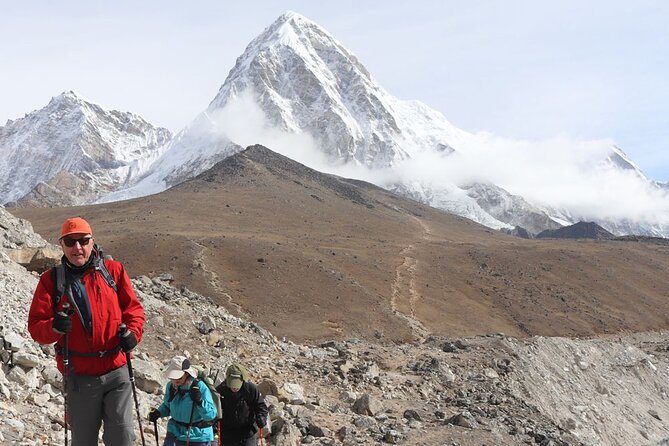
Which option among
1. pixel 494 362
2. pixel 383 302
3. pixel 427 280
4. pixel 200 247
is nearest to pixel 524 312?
pixel 427 280

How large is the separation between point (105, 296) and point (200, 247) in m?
45.1

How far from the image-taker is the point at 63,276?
5.59 metres

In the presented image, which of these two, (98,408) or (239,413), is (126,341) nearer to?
(98,408)

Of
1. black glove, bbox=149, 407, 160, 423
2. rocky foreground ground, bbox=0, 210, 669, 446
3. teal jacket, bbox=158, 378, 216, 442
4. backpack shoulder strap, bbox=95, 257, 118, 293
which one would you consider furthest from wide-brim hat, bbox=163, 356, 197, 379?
rocky foreground ground, bbox=0, 210, 669, 446

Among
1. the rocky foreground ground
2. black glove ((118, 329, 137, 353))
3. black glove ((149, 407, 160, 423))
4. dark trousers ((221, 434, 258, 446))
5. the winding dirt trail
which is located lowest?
the winding dirt trail

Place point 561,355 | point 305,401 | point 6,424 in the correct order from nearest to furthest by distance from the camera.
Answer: point 6,424 → point 305,401 → point 561,355

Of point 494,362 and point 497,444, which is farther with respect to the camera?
point 494,362

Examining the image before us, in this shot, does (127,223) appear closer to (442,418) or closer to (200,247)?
(200,247)

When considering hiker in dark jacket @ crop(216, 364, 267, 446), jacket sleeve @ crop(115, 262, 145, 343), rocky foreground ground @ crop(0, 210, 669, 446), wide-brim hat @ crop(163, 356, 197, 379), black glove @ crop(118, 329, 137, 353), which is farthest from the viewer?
rocky foreground ground @ crop(0, 210, 669, 446)

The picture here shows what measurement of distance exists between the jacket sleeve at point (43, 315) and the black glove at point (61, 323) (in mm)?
90

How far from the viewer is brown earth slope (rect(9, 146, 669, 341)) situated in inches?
1706

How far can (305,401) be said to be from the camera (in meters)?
14.3

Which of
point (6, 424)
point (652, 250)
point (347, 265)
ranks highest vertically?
point (6, 424)

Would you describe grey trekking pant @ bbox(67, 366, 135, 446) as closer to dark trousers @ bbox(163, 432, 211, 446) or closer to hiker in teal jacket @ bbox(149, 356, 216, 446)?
hiker in teal jacket @ bbox(149, 356, 216, 446)
